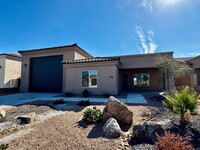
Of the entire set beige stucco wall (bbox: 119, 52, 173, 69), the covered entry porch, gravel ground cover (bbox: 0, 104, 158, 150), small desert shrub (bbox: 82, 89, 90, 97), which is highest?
beige stucco wall (bbox: 119, 52, 173, 69)

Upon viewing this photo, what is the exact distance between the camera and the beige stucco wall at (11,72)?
21006mm

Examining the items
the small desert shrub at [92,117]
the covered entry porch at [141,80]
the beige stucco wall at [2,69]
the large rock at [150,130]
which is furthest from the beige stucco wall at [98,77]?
the beige stucco wall at [2,69]

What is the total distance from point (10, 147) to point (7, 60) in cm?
2131

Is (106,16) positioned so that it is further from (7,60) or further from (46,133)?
(7,60)

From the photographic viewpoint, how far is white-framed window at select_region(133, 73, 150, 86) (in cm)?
1989

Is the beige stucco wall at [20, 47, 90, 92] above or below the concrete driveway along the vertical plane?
above

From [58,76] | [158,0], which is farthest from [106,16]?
[58,76]

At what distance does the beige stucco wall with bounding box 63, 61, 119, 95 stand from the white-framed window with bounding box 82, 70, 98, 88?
0.34 m

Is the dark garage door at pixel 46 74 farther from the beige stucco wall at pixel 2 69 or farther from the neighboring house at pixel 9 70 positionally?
the beige stucco wall at pixel 2 69

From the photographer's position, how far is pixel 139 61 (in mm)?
17594

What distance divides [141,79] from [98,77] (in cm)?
880

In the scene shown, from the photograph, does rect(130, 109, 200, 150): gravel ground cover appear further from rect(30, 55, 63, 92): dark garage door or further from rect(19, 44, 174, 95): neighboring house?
rect(30, 55, 63, 92): dark garage door

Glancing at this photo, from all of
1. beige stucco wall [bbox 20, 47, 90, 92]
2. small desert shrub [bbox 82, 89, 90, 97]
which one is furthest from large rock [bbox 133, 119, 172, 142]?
beige stucco wall [bbox 20, 47, 90, 92]

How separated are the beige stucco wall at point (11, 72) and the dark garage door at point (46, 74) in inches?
198
